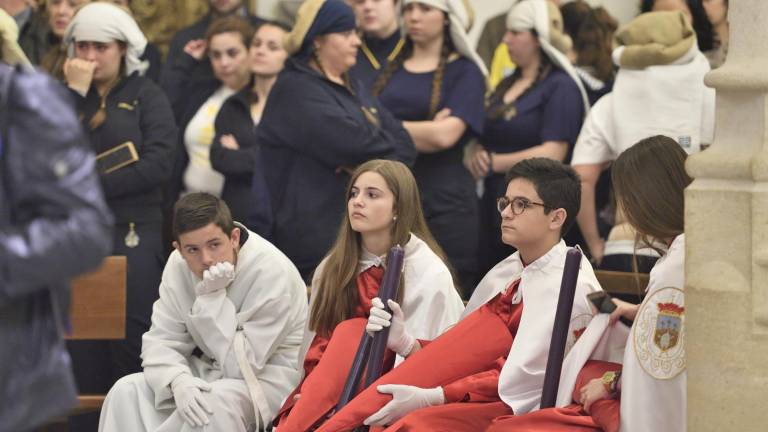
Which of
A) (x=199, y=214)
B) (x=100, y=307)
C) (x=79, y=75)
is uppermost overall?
(x=79, y=75)

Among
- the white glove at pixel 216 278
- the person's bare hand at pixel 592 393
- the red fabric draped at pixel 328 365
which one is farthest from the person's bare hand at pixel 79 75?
the person's bare hand at pixel 592 393

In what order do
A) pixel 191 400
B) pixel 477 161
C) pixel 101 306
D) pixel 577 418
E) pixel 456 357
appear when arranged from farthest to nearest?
pixel 477 161, pixel 101 306, pixel 191 400, pixel 456 357, pixel 577 418

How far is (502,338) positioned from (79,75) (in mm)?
2647

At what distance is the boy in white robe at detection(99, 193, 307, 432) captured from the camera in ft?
17.3

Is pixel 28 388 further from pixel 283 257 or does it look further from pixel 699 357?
pixel 283 257

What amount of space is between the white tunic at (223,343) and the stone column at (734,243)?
196 cm

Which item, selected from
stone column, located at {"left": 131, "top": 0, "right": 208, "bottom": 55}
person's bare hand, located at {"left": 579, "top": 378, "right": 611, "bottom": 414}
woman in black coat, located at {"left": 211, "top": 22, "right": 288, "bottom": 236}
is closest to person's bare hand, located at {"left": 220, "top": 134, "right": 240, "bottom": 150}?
woman in black coat, located at {"left": 211, "top": 22, "right": 288, "bottom": 236}

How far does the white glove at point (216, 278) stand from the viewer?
5297 mm

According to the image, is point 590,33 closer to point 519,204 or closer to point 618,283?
point 618,283

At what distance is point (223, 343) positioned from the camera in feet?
17.6

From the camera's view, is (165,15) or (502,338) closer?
(502,338)

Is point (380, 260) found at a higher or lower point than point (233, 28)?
lower

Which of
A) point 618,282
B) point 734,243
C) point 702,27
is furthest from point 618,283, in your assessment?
point 702,27

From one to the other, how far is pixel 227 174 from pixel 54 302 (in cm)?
388
